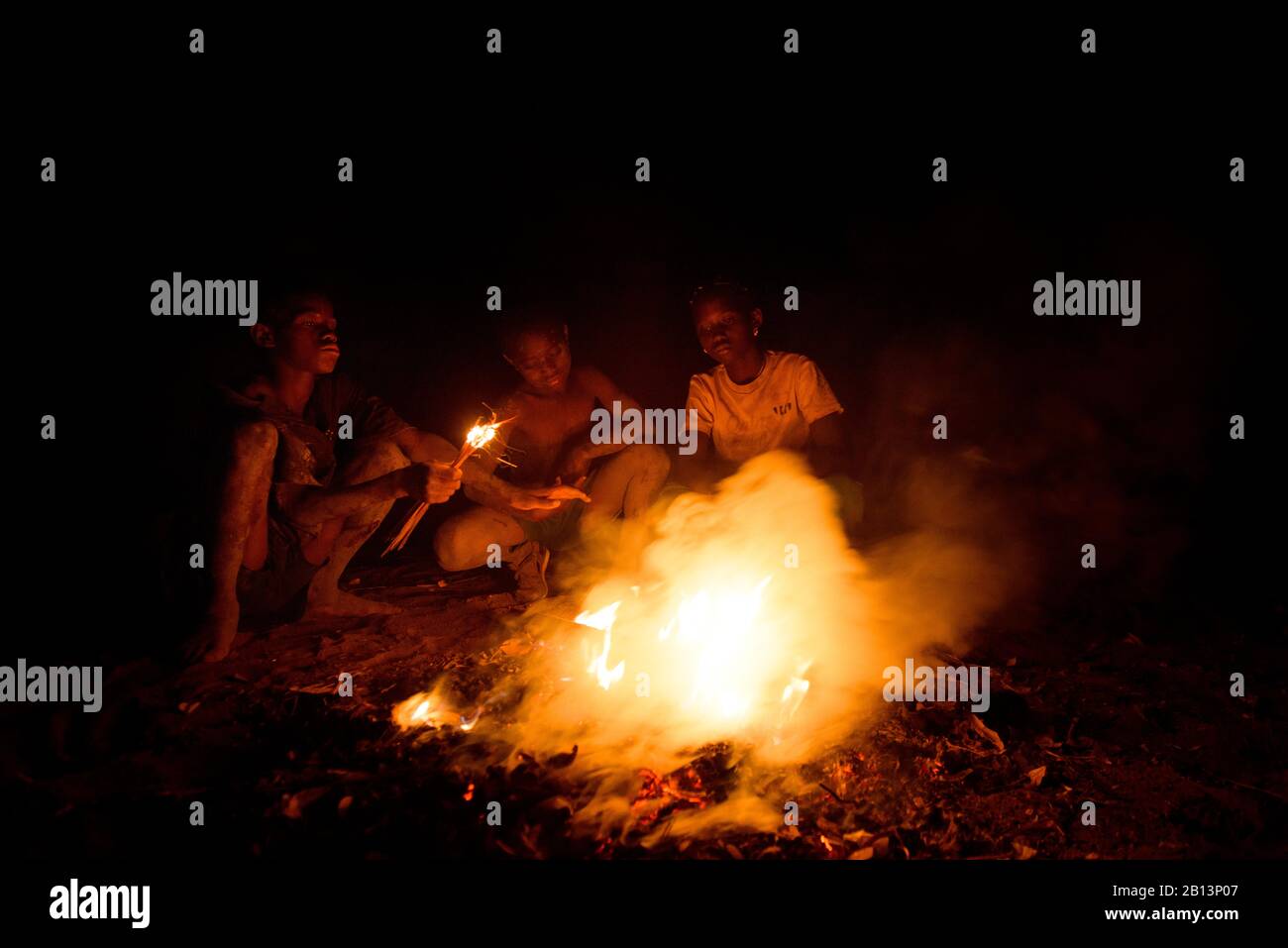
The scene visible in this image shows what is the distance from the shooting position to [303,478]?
5312mm

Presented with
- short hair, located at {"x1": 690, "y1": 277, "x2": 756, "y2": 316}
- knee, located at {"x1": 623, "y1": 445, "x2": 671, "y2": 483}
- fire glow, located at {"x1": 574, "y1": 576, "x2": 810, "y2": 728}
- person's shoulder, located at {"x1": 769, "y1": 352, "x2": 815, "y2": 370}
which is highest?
short hair, located at {"x1": 690, "y1": 277, "x2": 756, "y2": 316}

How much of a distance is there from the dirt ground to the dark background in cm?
308

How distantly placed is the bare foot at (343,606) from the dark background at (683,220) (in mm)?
2506

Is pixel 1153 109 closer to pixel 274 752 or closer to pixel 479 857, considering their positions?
pixel 479 857

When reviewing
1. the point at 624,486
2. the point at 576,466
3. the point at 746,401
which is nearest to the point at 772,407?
the point at 746,401

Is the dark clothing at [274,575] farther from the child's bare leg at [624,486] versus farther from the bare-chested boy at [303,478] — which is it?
the child's bare leg at [624,486]

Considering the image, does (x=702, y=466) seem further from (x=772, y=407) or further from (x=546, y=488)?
(x=546, y=488)

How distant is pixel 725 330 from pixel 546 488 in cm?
229

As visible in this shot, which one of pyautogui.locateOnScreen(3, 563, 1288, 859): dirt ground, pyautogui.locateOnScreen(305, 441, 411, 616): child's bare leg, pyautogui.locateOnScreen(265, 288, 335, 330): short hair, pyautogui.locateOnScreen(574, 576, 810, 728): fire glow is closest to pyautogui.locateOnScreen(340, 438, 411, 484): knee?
pyautogui.locateOnScreen(305, 441, 411, 616): child's bare leg

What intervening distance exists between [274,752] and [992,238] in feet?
27.3

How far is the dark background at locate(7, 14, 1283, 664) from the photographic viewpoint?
23.9ft

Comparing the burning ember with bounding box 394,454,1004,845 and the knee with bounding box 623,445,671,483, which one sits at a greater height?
the knee with bounding box 623,445,671,483

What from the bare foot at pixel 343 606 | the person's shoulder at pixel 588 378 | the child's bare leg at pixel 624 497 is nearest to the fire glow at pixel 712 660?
the child's bare leg at pixel 624 497

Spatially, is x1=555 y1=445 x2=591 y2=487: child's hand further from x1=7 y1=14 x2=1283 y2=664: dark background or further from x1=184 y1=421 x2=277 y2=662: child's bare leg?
x1=184 y1=421 x2=277 y2=662: child's bare leg
